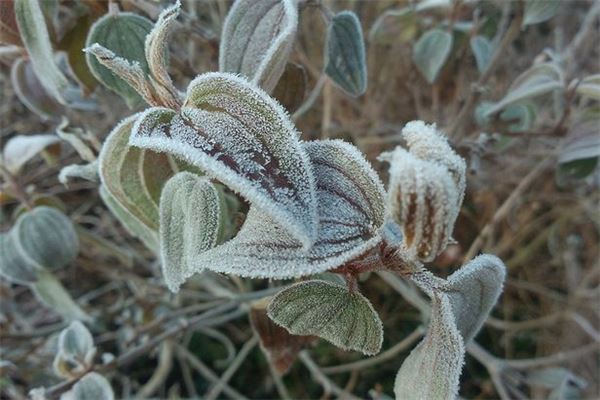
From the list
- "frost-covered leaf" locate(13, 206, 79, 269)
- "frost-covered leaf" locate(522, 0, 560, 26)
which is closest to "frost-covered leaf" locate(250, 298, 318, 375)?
"frost-covered leaf" locate(13, 206, 79, 269)

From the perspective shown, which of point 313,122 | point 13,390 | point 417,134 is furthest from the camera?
point 313,122

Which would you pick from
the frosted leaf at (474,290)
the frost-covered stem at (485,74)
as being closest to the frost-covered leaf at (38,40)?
the frosted leaf at (474,290)

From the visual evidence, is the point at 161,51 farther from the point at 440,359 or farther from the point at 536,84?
the point at 536,84

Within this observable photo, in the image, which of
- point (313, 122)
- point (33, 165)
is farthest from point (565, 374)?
point (33, 165)

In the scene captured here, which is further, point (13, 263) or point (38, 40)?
point (13, 263)

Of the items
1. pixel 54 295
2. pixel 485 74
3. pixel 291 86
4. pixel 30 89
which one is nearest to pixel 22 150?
pixel 30 89

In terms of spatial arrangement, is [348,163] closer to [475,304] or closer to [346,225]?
[346,225]
